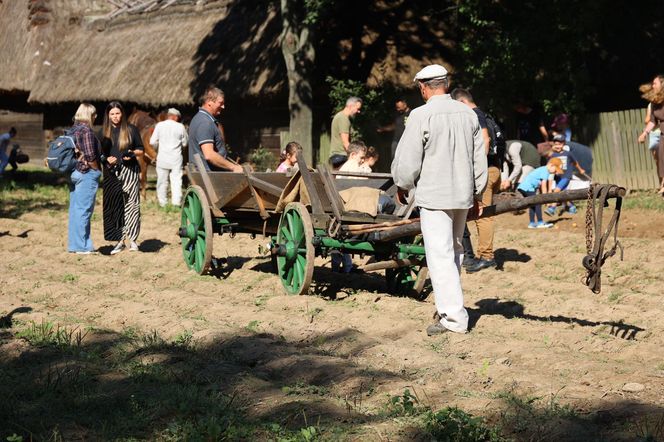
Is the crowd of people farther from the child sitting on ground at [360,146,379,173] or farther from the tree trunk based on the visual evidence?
the tree trunk

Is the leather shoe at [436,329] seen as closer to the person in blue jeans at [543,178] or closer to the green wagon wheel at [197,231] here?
the green wagon wheel at [197,231]

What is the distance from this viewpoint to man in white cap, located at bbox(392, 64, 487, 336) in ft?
22.9

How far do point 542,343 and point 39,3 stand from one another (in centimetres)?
2474

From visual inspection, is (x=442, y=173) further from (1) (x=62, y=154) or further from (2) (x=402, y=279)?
(1) (x=62, y=154)

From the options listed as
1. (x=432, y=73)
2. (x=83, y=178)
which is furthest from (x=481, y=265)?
(x=83, y=178)

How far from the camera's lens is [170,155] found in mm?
16359

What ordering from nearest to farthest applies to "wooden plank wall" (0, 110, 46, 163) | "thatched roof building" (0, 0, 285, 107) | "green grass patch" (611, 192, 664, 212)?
"green grass patch" (611, 192, 664, 212), "thatched roof building" (0, 0, 285, 107), "wooden plank wall" (0, 110, 46, 163)

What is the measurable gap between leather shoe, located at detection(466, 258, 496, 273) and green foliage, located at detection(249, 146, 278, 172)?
10996 millimetres

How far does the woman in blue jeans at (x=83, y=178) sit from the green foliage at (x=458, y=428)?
23.7ft

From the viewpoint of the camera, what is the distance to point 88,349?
6.61 metres

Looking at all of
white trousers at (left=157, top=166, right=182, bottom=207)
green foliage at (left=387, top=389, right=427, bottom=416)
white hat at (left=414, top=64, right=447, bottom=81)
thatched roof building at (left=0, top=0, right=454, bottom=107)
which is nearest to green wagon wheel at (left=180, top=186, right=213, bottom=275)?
white hat at (left=414, top=64, right=447, bottom=81)

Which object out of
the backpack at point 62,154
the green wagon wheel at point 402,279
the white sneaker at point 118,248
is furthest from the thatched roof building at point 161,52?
the green wagon wheel at point 402,279

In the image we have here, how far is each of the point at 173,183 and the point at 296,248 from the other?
8.15 meters

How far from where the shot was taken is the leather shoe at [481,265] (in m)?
10.3
